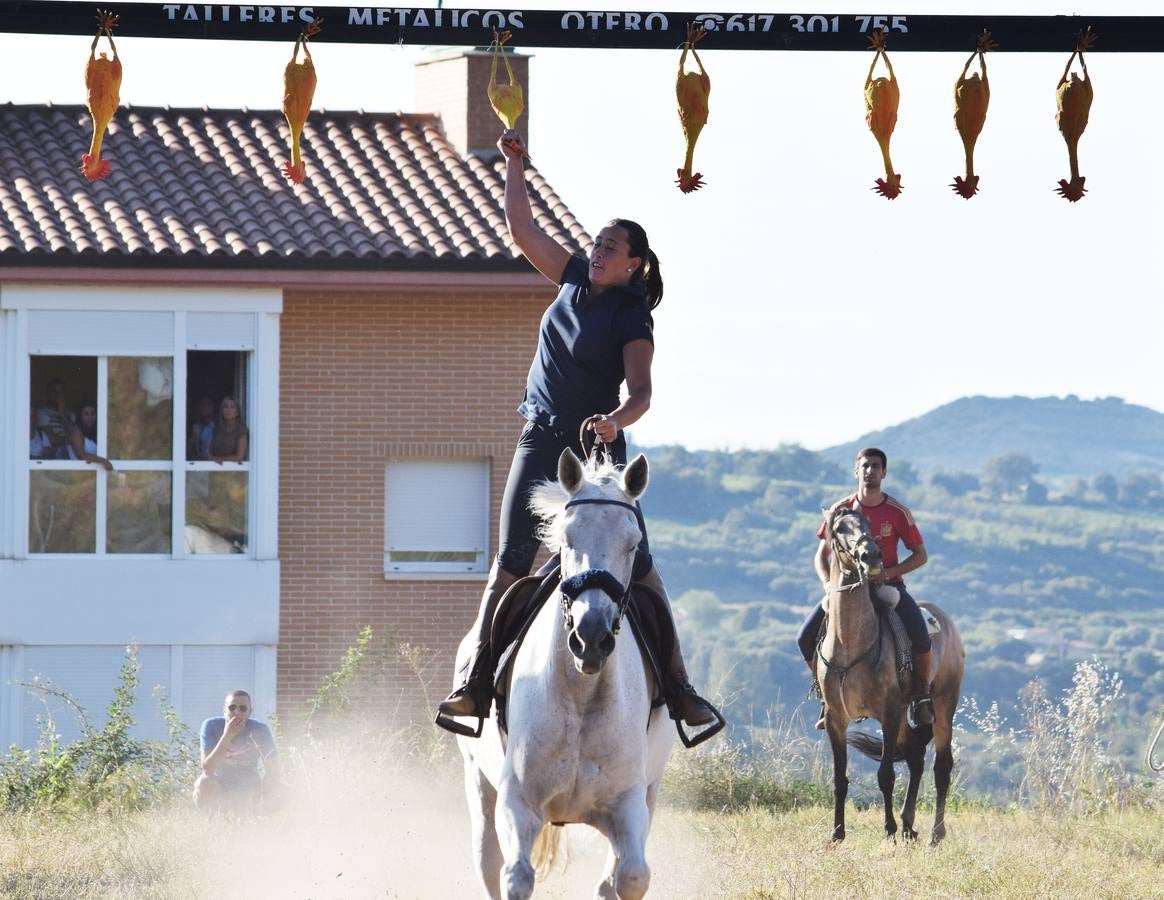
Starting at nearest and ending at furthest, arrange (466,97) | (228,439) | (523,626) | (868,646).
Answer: (523,626) < (868,646) < (228,439) < (466,97)

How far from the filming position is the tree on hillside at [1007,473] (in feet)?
406

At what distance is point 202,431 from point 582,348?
15236mm

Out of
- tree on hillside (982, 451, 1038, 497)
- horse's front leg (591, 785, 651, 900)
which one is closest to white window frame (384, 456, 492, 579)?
horse's front leg (591, 785, 651, 900)

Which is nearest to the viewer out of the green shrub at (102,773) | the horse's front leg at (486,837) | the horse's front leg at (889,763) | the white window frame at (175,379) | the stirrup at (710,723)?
the stirrup at (710,723)

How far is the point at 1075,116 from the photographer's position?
7.66 m

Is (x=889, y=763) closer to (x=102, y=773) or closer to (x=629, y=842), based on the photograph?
(x=102, y=773)

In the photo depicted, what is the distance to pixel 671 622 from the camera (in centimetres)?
873

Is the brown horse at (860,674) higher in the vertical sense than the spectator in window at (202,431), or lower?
lower

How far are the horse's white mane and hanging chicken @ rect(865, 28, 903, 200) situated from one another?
5.00 feet

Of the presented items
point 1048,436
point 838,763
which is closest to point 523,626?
point 838,763

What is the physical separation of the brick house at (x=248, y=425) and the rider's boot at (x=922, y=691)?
8299 mm

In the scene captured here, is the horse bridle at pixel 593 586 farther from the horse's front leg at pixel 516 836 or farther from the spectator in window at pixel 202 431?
the spectator in window at pixel 202 431

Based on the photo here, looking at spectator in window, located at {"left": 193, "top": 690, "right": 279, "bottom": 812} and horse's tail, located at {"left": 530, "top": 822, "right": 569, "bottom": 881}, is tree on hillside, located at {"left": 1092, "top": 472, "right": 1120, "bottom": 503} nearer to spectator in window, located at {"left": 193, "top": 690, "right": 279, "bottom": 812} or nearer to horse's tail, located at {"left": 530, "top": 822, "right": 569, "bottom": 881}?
spectator in window, located at {"left": 193, "top": 690, "right": 279, "bottom": 812}

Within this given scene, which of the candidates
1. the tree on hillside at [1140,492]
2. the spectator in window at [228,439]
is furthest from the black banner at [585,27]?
the tree on hillside at [1140,492]
